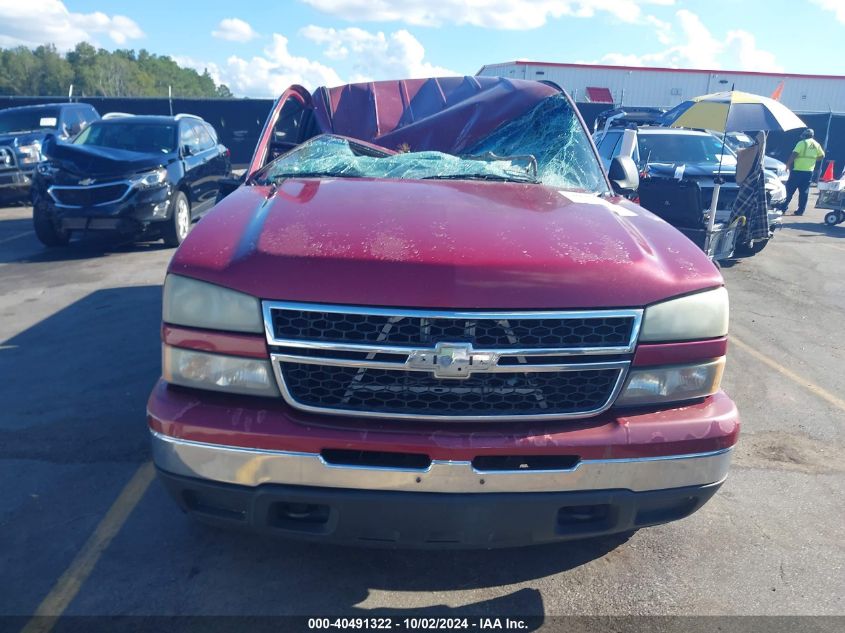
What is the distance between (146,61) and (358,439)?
502ft

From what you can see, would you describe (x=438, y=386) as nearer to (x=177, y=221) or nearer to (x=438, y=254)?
(x=438, y=254)

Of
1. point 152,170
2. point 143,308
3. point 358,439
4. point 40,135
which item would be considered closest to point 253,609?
point 358,439

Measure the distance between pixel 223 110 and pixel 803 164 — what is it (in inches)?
747

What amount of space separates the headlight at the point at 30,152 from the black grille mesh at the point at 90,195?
15.5 ft

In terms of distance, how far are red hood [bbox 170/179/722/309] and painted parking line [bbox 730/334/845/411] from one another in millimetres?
2750

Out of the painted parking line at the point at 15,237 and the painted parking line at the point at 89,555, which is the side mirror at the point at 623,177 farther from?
the painted parking line at the point at 15,237

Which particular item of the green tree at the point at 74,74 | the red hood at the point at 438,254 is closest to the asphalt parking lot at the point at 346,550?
the red hood at the point at 438,254

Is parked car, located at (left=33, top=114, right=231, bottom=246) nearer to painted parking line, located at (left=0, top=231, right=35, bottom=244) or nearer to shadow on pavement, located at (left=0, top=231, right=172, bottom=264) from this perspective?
shadow on pavement, located at (left=0, top=231, right=172, bottom=264)

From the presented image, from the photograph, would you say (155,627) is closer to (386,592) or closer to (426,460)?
(386,592)

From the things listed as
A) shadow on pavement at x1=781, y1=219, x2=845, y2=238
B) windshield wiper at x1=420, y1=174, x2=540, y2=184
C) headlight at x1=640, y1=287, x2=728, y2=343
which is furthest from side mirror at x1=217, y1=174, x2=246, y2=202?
shadow on pavement at x1=781, y1=219, x2=845, y2=238

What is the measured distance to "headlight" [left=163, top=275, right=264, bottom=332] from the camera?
2.24 meters

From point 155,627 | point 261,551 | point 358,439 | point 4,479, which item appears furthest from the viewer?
point 4,479

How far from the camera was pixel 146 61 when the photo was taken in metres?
135

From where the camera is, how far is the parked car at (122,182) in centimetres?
850
